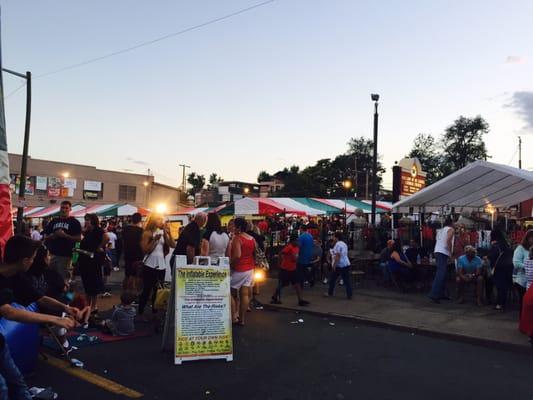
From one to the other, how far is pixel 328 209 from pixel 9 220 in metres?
16.6

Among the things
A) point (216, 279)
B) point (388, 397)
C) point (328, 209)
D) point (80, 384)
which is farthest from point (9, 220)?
point (328, 209)

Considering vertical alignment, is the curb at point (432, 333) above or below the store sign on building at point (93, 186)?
below

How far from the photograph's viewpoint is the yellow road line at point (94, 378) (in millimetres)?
4549

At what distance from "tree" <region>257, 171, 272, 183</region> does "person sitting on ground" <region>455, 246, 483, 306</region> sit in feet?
328

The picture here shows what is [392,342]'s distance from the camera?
22.5 feet

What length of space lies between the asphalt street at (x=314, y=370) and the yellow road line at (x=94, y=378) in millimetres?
82

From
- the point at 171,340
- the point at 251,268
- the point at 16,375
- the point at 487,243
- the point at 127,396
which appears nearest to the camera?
the point at 16,375

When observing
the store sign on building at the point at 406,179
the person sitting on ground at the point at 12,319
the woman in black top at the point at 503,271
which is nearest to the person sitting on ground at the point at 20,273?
the person sitting on ground at the point at 12,319

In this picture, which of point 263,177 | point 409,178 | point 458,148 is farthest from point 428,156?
point 409,178

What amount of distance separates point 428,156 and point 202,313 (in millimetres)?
76779

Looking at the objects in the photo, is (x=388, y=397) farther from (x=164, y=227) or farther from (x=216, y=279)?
(x=164, y=227)

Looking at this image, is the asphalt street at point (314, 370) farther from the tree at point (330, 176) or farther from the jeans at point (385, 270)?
the tree at point (330, 176)

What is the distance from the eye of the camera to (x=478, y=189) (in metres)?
13.4

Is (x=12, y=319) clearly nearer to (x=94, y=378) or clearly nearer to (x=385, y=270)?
(x=94, y=378)
